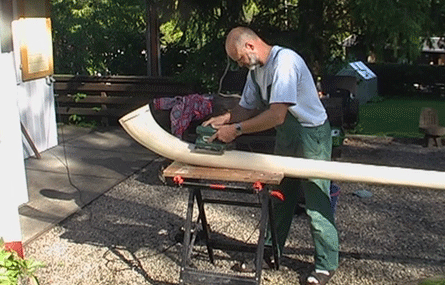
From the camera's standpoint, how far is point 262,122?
3.60 meters

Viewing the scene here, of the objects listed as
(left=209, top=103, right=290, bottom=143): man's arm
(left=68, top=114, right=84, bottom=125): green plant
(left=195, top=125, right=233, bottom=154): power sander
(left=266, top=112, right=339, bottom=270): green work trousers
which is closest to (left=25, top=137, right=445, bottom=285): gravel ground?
(left=266, top=112, right=339, bottom=270): green work trousers

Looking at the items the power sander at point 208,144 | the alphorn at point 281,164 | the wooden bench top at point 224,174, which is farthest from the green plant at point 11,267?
the power sander at point 208,144

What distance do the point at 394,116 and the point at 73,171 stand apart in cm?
866

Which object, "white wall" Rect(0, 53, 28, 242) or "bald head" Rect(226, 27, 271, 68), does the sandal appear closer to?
"bald head" Rect(226, 27, 271, 68)

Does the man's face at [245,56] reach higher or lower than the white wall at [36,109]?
higher

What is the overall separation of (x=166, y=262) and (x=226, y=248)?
53 cm

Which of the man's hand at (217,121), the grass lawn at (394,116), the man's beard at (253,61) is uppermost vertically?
the man's beard at (253,61)

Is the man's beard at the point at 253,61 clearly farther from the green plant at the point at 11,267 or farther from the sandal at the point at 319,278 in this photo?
the green plant at the point at 11,267

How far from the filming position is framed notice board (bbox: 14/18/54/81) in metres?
7.48

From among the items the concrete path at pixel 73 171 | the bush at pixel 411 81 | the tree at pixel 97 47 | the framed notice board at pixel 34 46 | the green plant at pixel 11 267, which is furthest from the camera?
the bush at pixel 411 81

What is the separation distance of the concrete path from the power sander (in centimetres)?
206

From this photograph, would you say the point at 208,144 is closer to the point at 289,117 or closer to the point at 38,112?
the point at 289,117

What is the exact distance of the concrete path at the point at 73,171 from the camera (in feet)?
18.7

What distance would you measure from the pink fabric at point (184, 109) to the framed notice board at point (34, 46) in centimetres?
191
